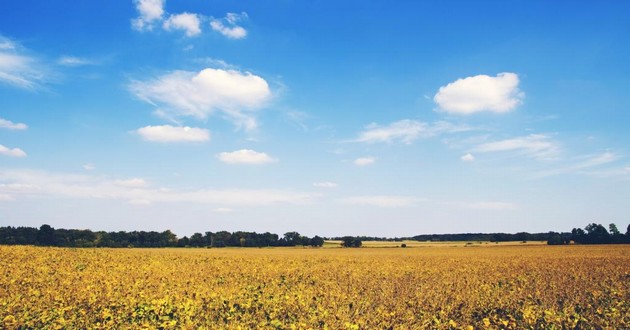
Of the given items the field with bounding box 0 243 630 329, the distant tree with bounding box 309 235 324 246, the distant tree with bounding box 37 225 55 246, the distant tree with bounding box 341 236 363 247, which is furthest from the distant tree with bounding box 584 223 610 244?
the distant tree with bounding box 37 225 55 246

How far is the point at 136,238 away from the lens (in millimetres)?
99375

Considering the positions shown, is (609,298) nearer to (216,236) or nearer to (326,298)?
(326,298)

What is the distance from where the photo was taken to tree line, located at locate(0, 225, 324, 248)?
81062 mm

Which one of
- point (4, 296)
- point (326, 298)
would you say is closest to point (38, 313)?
point (4, 296)

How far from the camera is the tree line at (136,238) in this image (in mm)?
81062

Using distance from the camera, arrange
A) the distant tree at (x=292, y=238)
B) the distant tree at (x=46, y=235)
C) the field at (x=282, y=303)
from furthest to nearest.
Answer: the distant tree at (x=292, y=238)
the distant tree at (x=46, y=235)
the field at (x=282, y=303)

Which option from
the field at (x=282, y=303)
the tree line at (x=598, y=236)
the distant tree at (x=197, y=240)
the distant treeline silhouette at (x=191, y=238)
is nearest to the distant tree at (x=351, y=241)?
the distant treeline silhouette at (x=191, y=238)

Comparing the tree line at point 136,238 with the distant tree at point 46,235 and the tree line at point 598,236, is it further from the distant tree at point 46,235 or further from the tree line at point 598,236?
the tree line at point 598,236

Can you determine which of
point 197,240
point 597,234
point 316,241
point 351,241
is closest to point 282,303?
Answer: point 316,241

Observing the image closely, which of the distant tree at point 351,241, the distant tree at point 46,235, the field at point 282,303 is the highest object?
the distant tree at point 46,235

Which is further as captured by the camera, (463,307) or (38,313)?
(463,307)

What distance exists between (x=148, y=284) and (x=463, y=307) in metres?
10.6

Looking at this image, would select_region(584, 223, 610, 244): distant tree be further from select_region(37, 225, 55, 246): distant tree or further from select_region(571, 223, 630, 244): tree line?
select_region(37, 225, 55, 246): distant tree

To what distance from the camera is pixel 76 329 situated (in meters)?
8.65
